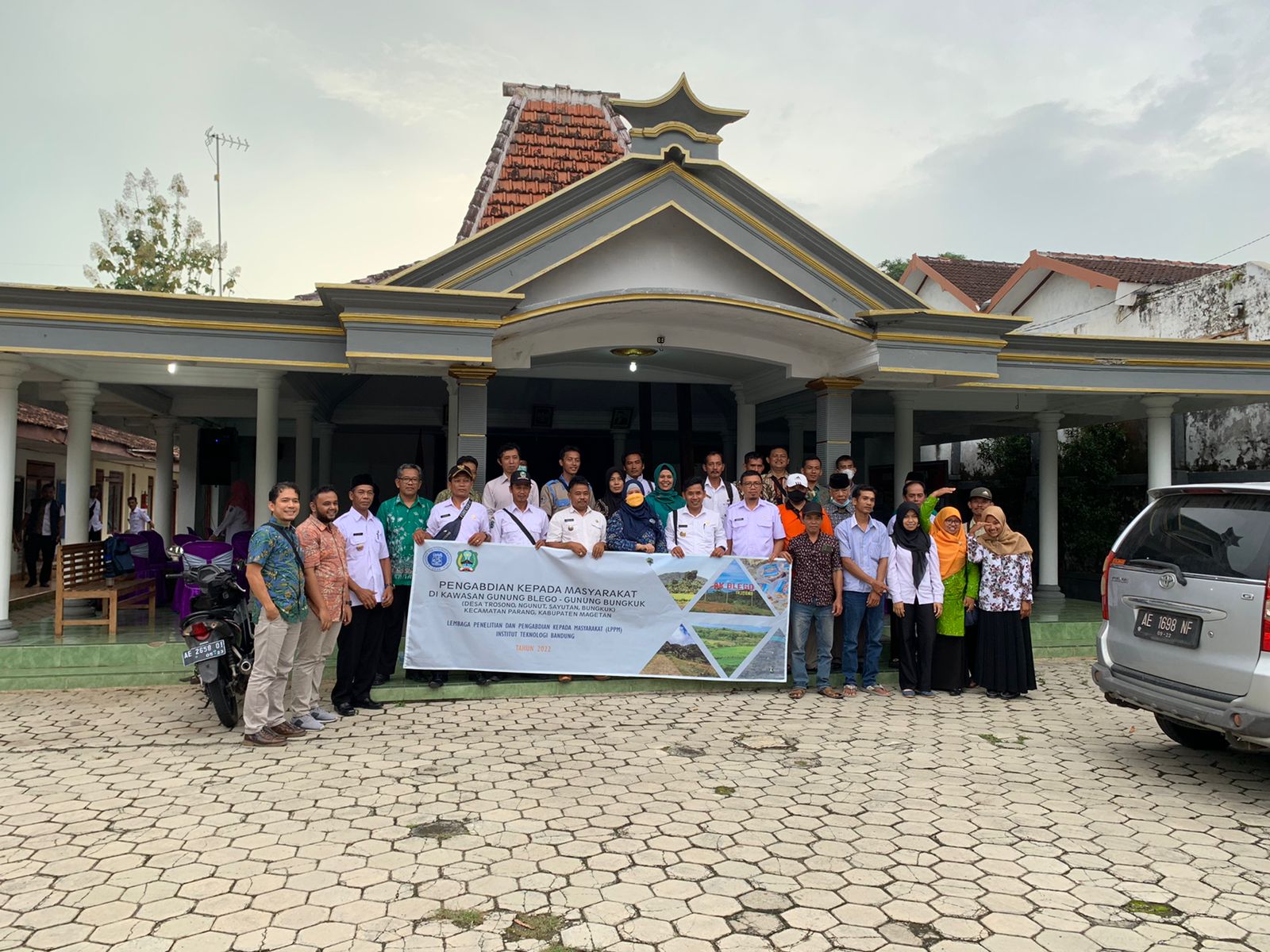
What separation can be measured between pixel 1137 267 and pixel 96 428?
24.1 m

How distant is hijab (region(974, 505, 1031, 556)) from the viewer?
23.2 ft

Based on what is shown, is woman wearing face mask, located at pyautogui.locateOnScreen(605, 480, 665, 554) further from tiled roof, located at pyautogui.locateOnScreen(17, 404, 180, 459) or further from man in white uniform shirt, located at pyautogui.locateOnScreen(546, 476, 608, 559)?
tiled roof, located at pyautogui.locateOnScreen(17, 404, 180, 459)

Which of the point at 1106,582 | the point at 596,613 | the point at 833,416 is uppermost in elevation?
the point at 833,416

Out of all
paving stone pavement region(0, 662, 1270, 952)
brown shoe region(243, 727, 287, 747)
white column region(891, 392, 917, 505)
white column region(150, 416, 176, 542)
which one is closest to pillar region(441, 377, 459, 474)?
paving stone pavement region(0, 662, 1270, 952)

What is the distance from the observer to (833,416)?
9305 mm

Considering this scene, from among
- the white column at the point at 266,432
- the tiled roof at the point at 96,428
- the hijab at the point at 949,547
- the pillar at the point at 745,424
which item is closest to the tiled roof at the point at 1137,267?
the pillar at the point at 745,424

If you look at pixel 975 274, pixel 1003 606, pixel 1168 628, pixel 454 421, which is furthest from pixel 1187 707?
pixel 975 274

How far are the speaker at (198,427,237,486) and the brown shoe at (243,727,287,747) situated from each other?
369 inches

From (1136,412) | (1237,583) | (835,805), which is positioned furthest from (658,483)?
(1136,412)

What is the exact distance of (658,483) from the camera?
751 cm

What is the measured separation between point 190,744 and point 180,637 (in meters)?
2.68

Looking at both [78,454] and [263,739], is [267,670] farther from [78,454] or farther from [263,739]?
[78,454]

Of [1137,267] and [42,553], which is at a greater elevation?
[1137,267]

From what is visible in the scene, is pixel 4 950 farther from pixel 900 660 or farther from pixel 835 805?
pixel 900 660
